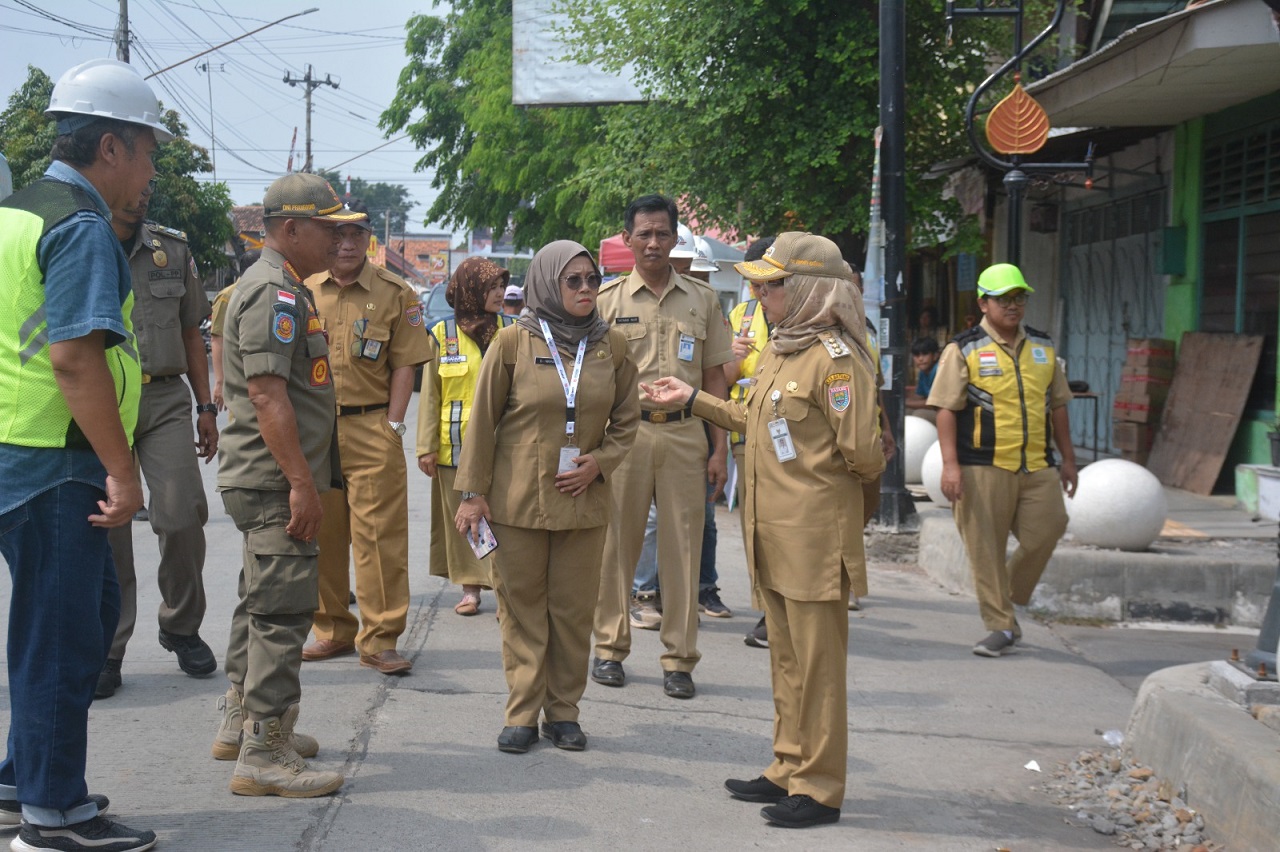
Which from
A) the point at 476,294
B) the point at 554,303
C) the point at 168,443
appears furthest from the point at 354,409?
the point at 554,303

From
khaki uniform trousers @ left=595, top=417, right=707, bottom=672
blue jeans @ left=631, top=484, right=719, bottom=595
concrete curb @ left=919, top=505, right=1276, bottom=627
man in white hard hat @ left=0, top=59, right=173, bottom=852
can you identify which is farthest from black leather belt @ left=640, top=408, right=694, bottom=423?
concrete curb @ left=919, top=505, right=1276, bottom=627

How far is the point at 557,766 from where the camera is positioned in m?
4.82

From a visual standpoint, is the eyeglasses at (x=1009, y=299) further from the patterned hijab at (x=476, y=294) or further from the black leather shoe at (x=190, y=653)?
the black leather shoe at (x=190, y=653)

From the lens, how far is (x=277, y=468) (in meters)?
4.36

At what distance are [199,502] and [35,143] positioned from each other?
25.1 meters

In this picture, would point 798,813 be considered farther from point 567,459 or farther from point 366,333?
point 366,333

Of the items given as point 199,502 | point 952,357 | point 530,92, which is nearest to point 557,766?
point 199,502

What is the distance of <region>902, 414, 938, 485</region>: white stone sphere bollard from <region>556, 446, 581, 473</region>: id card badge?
6996mm

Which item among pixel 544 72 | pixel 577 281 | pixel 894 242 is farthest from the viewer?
pixel 544 72

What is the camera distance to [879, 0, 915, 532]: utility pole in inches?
394

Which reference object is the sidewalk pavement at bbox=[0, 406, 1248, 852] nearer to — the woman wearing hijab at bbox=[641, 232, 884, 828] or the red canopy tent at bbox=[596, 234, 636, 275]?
the woman wearing hijab at bbox=[641, 232, 884, 828]

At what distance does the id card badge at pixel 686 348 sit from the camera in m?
6.09

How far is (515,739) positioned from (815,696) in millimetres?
1223

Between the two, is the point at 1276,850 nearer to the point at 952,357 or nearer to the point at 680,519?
the point at 680,519
